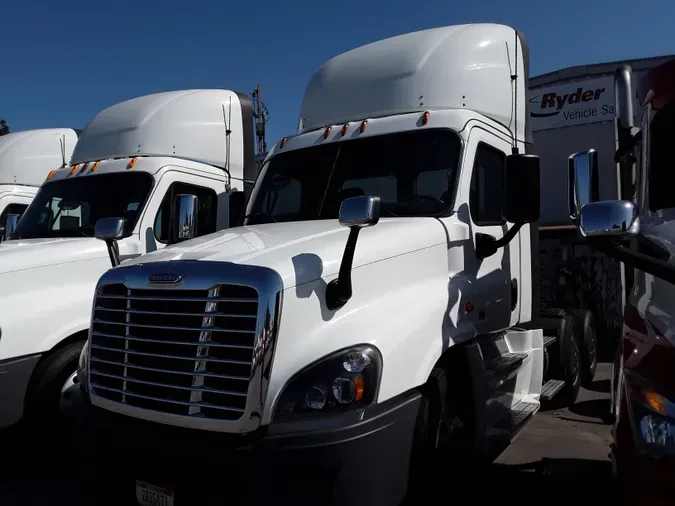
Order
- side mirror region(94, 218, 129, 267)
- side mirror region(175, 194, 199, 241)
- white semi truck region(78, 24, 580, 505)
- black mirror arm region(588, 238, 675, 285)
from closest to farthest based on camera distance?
1. black mirror arm region(588, 238, 675, 285)
2. white semi truck region(78, 24, 580, 505)
3. side mirror region(94, 218, 129, 267)
4. side mirror region(175, 194, 199, 241)

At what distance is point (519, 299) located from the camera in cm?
473

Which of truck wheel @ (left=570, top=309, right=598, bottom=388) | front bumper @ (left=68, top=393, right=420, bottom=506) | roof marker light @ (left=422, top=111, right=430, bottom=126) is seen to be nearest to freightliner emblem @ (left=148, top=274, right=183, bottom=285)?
front bumper @ (left=68, top=393, right=420, bottom=506)

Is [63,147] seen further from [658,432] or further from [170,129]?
[658,432]

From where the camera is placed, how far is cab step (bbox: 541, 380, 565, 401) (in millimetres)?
5023

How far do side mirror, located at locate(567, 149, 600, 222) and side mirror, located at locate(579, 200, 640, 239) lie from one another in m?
0.72

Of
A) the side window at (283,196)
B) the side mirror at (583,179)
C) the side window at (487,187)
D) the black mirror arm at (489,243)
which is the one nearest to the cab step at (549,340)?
the side window at (487,187)

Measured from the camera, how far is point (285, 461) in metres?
2.54

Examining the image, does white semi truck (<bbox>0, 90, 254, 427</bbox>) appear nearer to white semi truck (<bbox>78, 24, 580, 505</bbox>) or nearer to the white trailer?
white semi truck (<bbox>78, 24, 580, 505</bbox>)

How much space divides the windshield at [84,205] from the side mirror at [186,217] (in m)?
0.90

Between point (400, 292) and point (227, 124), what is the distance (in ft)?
15.1

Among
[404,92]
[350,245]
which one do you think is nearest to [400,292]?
[350,245]

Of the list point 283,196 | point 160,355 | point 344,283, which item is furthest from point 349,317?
point 283,196

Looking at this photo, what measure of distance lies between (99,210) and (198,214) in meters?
0.99

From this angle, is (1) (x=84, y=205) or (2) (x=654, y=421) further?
(1) (x=84, y=205)
